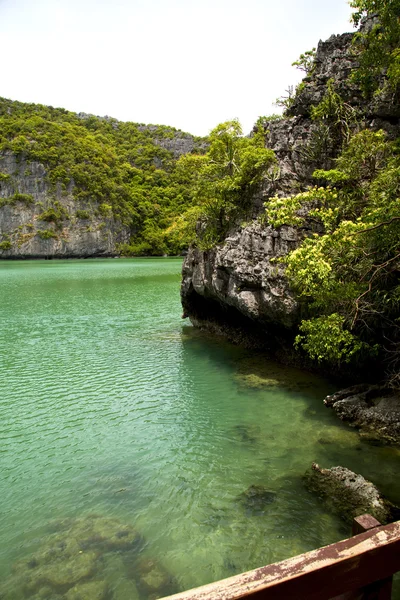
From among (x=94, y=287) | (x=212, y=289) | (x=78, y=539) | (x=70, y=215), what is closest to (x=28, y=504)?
(x=78, y=539)

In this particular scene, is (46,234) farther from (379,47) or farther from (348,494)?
(348,494)

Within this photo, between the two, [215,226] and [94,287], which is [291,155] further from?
[94,287]

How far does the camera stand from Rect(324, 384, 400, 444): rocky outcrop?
9023mm

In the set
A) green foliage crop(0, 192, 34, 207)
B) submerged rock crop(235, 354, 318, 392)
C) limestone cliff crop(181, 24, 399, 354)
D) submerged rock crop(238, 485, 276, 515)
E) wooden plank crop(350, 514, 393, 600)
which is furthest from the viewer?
green foliage crop(0, 192, 34, 207)

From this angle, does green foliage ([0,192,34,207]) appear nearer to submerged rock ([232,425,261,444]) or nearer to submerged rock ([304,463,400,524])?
submerged rock ([232,425,261,444])

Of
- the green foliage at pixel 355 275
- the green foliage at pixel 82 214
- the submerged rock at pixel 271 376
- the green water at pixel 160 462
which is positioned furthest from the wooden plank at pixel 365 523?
the green foliage at pixel 82 214

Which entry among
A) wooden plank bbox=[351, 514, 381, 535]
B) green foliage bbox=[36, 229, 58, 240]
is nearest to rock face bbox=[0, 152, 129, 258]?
green foliage bbox=[36, 229, 58, 240]

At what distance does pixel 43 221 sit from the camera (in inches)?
3634

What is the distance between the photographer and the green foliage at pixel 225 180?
15203mm

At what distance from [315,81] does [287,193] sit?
15.7ft

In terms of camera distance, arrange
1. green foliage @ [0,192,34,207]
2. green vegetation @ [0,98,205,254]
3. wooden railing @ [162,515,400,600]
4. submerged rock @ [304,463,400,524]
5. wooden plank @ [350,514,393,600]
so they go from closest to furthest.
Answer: wooden railing @ [162,515,400,600] → wooden plank @ [350,514,393,600] → submerged rock @ [304,463,400,524] → green foliage @ [0,192,34,207] → green vegetation @ [0,98,205,254]

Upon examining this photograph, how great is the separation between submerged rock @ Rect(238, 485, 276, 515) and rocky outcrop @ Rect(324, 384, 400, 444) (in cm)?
319

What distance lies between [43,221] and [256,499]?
313ft

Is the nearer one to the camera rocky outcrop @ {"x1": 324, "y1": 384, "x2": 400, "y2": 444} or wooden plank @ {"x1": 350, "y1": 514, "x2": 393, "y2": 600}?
wooden plank @ {"x1": 350, "y1": 514, "x2": 393, "y2": 600}
